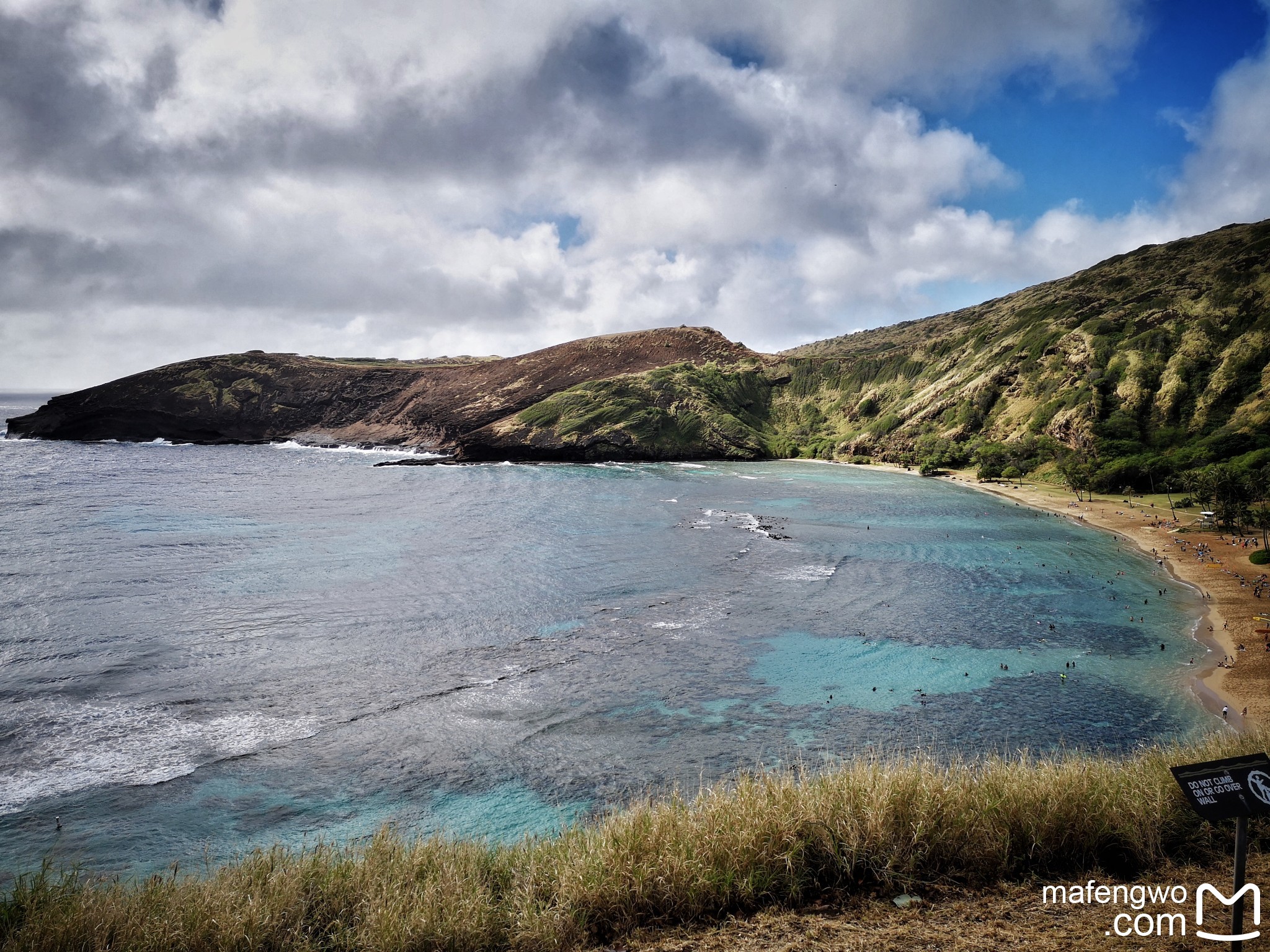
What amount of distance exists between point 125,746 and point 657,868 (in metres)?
19.3

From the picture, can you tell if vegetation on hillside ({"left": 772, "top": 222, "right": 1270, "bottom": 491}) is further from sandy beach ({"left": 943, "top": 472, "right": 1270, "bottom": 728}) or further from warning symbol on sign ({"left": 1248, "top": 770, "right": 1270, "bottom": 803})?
warning symbol on sign ({"left": 1248, "top": 770, "right": 1270, "bottom": 803})

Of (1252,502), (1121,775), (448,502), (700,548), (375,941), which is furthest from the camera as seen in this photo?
(448,502)

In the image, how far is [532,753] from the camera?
21.2 meters

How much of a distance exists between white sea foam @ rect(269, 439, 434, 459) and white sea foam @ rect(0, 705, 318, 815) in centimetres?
9921

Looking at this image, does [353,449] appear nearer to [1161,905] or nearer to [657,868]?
[657,868]

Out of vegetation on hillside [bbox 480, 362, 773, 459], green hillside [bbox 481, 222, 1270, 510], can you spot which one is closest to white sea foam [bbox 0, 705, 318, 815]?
green hillside [bbox 481, 222, 1270, 510]

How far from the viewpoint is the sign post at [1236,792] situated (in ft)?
24.0

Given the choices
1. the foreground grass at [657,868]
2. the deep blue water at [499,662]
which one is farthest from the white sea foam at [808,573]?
the foreground grass at [657,868]

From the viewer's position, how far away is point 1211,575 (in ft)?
132

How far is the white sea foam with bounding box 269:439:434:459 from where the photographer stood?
124 metres

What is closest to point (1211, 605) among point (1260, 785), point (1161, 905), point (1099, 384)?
point (1161, 905)

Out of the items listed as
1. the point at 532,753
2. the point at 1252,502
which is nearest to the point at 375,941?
the point at 532,753

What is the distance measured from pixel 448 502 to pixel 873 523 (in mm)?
41445

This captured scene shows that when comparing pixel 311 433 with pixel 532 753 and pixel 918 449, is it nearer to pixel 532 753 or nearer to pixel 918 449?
pixel 918 449
